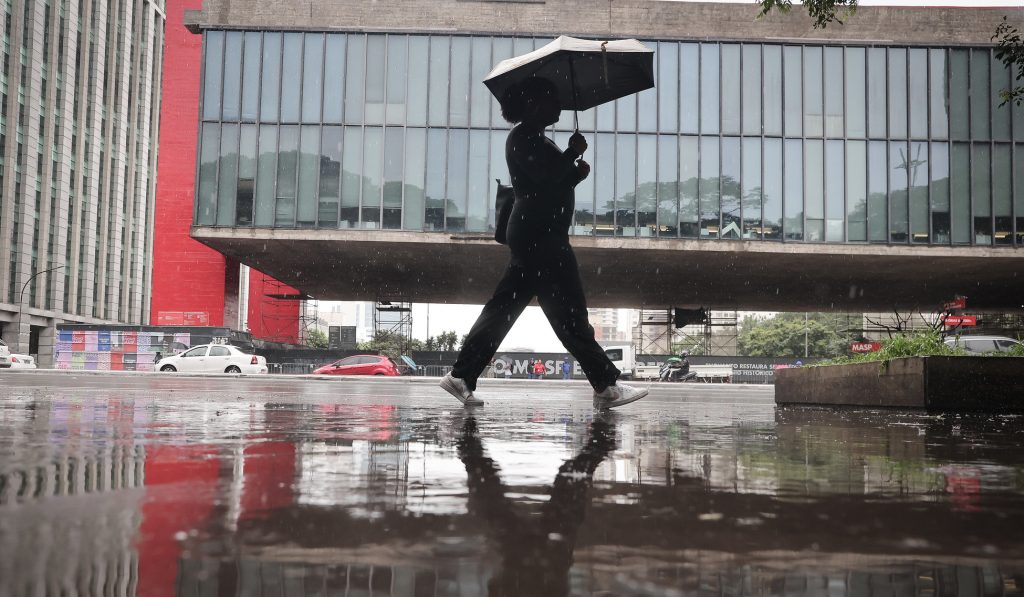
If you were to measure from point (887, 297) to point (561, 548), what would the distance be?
42.3m

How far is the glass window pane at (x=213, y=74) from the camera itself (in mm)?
29062

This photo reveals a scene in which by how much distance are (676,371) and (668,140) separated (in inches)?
560

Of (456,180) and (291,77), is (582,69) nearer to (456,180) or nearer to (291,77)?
(456,180)

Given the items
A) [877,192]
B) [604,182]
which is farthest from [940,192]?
[604,182]

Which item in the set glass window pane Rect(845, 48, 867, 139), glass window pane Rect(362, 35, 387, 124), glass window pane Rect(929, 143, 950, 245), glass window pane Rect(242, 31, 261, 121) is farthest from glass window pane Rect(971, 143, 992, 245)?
glass window pane Rect(242, 31, 261, 121)

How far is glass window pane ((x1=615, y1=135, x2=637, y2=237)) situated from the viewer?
2875cm

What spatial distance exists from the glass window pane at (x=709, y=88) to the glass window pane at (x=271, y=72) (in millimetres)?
16618

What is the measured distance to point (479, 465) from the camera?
2377 millimetres

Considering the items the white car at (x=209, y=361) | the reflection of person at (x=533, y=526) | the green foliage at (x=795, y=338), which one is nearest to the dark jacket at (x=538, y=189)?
the reflection of person at (x=533, y=526)

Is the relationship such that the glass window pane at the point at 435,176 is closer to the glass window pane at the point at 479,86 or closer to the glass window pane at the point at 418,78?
the glass window pane at the point at 418,78

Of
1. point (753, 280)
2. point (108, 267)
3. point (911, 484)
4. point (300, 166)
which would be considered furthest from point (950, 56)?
point (108, 267)

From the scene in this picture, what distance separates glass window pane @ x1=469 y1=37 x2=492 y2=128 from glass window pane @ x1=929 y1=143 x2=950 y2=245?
1743cm

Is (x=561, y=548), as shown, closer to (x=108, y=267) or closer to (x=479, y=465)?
(x=479, y=465)

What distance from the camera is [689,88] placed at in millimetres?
29797
